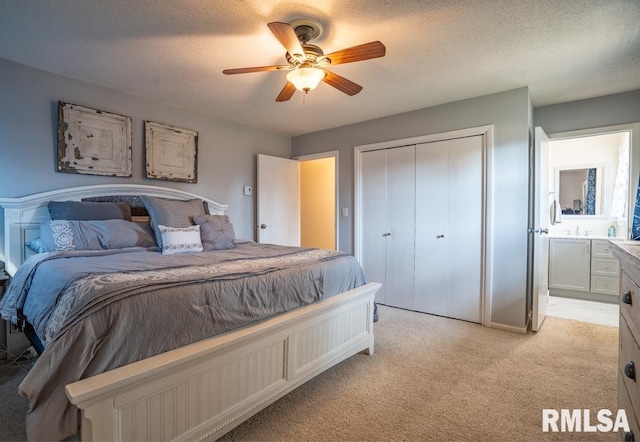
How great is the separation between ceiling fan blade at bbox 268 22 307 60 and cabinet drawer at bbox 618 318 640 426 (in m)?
1.93

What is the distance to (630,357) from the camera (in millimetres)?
1087

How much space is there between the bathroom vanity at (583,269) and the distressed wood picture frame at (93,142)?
5408 millimetres

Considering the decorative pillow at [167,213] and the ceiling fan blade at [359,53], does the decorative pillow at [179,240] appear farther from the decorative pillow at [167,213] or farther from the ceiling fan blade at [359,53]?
the ceiling fan blade at [359,53]

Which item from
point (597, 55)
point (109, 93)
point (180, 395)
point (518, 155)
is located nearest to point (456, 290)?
point (518, 155)

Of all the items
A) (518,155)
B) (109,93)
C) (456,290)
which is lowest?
(456,290)

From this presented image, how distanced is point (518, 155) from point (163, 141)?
3601 millimetres

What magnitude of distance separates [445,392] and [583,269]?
3.51m

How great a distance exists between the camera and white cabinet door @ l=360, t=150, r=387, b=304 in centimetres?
394

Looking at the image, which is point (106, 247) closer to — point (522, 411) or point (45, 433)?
point (45, 433)

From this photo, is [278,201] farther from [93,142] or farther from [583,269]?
[583,269]

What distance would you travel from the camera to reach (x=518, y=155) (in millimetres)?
3018

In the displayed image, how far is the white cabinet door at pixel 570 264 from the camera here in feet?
13.7

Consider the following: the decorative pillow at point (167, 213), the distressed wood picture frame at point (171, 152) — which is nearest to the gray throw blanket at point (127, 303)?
the decorative pillow at point (167, 213)

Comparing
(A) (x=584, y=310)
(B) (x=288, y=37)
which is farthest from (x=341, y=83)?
(A) (x=584, y=310)
